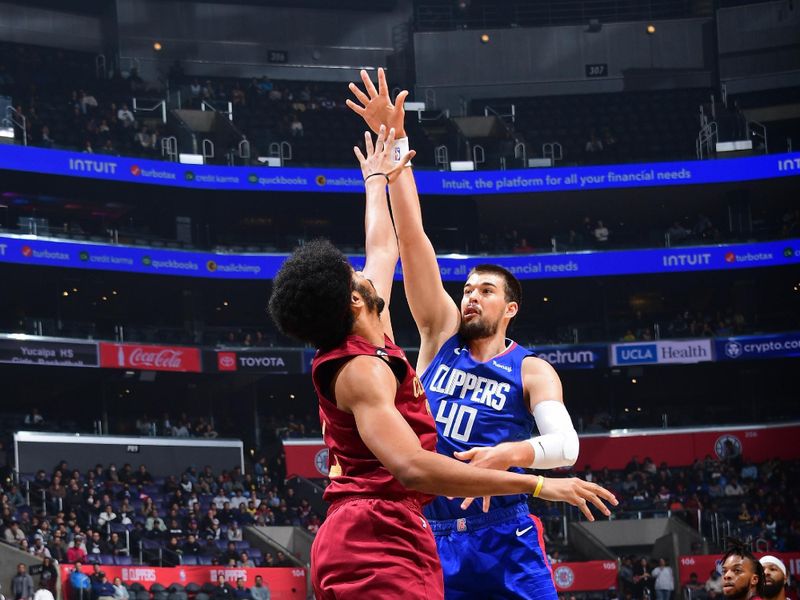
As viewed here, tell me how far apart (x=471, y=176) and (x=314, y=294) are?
37306 millimetres

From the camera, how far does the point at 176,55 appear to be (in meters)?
→ 45.6

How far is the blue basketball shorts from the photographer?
6.40 metres

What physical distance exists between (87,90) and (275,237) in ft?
25.8

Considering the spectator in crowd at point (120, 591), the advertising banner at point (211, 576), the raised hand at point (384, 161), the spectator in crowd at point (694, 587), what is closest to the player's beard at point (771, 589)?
the raised hand at point (384, 161)

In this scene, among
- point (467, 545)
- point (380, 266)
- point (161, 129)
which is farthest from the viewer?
point (161, 129)

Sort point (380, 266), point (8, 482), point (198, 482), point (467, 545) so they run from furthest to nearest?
point (198, 482)
point (8, 482)
point (467, 545)
point (380, 266)

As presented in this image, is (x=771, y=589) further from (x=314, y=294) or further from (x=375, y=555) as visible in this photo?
(x=314, y=294)

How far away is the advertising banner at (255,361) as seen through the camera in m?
38.5

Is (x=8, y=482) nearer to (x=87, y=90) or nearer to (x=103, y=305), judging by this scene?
(x=103, y=305)

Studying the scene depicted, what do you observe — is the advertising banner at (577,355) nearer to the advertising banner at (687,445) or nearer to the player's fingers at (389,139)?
the advertising banner at (687,445)

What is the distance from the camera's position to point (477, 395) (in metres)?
6.59

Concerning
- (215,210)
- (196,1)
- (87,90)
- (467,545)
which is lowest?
(467,545)

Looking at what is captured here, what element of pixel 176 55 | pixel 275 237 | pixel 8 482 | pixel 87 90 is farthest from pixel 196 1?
pixel 8 482

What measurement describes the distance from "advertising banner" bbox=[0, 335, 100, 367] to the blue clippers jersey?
30.3m
